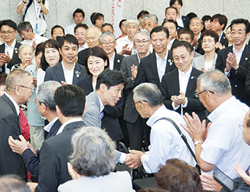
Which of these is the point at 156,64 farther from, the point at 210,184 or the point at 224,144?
the point at 210,184

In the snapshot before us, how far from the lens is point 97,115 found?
11.0 feet

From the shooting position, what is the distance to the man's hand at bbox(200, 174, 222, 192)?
269 centimetres

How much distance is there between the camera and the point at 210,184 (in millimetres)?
2734

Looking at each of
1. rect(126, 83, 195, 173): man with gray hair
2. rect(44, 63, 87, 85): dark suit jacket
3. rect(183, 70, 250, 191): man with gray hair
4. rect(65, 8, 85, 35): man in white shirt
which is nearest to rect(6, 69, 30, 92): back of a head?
rect(126, 83, 195, 173): man with gray hair

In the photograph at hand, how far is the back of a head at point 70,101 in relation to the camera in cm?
263

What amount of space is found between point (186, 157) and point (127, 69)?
7.81 feet

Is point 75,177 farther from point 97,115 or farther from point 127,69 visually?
point 127,69

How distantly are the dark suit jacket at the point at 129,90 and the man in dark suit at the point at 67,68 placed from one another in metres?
0.63

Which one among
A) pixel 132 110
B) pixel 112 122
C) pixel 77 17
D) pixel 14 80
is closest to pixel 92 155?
pixel 14 80

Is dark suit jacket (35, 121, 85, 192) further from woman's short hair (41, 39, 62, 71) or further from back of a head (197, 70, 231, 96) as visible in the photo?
woman's short hair (41, 39, 62, 71)

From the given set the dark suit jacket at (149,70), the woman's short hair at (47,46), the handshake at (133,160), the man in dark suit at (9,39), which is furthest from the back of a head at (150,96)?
the man in dark suit at (9,39)

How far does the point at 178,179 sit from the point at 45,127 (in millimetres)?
1486

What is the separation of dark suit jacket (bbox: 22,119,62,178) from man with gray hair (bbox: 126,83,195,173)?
79 cm

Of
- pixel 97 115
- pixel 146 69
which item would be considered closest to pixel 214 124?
pixel 97 115
